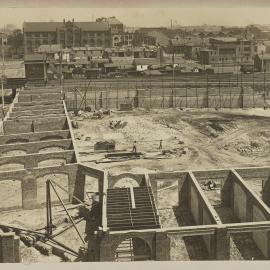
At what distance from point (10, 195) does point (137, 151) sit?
449 inches

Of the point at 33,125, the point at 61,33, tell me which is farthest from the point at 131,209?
the point at 61,33

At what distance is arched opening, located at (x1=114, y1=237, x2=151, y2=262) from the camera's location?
56.7ft

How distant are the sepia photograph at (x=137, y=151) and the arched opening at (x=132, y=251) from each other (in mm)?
74

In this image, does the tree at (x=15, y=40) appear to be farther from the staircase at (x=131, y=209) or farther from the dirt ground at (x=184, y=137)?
the staircase at (x=131, y=209)

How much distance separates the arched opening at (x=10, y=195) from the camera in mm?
23062

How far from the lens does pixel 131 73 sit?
64.1 m

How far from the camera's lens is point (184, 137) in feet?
122

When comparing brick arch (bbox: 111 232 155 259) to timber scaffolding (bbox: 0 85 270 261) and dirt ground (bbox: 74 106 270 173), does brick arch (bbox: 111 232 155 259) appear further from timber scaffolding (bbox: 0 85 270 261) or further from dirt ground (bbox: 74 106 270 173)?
dirt ground (bbox: 74 106 270 173)

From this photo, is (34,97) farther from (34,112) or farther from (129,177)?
(129,177)

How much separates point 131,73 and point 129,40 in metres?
37.9

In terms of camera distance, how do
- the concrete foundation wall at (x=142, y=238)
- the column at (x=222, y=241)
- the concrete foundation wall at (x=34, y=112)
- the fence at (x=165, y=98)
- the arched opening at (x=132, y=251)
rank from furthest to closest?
1. the fence at (x=165, y=98)
2. the concrete foundation wall at (x=34, y=112)
3. the arched opening at (x=132, y=251)
4. the column at (x=222, y=241)
5. the concrete foundation wall at (x=142, y=238)

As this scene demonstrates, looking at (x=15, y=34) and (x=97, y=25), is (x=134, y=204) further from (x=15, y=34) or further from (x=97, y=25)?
(x=15, y=34)

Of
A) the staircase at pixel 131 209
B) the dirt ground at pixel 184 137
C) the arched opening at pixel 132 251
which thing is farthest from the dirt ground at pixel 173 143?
the staircase at pixel 131 209

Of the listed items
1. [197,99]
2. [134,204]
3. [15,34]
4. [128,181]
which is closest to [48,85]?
[197,99]
